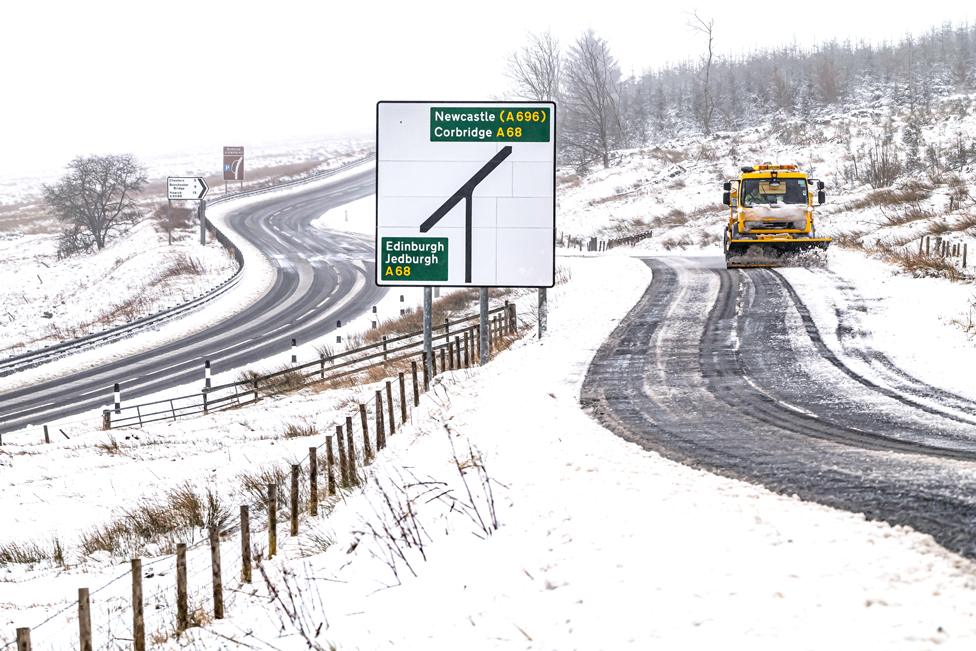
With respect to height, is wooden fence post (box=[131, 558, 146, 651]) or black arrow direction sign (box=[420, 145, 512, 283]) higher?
black arrow direction sign (box=[420, 145, 512, 283])

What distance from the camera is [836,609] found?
12.8 feet

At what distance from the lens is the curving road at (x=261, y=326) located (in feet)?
86.7

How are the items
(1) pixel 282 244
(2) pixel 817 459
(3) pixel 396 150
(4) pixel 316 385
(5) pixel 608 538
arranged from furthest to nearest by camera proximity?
(1) pixel 282 244 < (4) pixel 316 385 < (3) pixel 396 150 < (2) pixel 817 459 < (5) pixel 608 538

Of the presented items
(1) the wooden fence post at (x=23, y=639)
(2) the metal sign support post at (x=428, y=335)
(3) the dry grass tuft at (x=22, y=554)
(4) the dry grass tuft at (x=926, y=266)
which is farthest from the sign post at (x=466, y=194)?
(4) the dry grass tuft at (x=926, y=266)

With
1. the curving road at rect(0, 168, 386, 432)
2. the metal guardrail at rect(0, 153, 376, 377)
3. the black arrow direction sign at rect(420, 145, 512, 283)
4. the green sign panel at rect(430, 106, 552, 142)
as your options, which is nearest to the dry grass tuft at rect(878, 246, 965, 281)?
the green sign panel at rect(430, 106, 552, 142)

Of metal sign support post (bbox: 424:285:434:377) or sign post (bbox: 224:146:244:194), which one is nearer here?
metal sign support post (bbox: 424:285:434:377)

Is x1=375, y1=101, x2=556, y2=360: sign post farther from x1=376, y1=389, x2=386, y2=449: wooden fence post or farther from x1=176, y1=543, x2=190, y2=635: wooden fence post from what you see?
x1=176, y1=543, x2=190, y2=635: wooden fence post

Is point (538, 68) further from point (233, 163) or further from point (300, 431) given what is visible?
point (300, 431)

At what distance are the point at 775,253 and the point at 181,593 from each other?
23338 mm

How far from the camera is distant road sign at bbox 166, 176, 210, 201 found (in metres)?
53.2

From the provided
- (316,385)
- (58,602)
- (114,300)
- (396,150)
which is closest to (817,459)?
(58,602)

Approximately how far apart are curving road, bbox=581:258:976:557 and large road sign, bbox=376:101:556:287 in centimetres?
243

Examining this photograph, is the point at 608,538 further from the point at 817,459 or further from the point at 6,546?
the point at 6,546

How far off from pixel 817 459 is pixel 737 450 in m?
0.80
